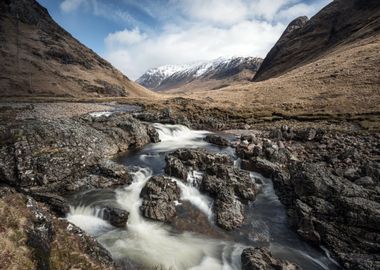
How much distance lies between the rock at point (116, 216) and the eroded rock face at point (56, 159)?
11.4 ft

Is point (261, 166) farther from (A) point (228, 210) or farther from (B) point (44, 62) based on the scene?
(B) point (44, 62)

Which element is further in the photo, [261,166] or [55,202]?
[261,166]

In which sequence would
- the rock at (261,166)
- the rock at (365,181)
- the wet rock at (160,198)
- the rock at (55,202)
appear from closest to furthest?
the rock at (55,202)
the wet rock at (160,198)
the rock at (365,181)
the rock at (261,166)

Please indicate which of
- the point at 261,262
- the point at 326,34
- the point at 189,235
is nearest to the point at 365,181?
the point at 261,262

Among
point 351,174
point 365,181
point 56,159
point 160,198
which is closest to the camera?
point 160,198

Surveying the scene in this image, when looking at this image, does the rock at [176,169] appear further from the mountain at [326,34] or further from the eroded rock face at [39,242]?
the mountain at [326,34]

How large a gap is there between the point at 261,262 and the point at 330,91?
164ft

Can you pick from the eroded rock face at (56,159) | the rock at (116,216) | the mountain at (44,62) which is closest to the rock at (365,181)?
the rock at (116,216)

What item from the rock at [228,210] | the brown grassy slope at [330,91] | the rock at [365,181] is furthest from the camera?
the brown grassy slope at [330,91]

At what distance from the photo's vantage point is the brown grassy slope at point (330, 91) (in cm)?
4628

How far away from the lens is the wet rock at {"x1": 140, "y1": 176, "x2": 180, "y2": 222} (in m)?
16.6

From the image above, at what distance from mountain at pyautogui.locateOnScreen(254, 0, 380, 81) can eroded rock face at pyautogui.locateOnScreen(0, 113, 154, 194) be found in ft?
318

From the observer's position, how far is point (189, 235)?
50.7 feet

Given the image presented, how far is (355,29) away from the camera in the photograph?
10694 centimetres
